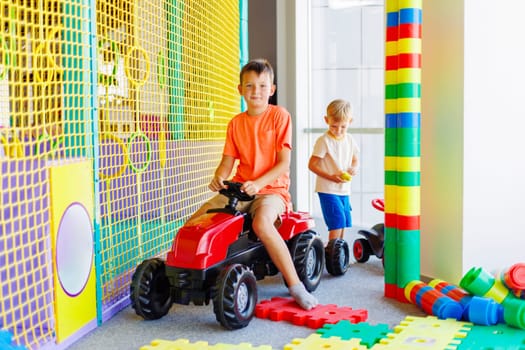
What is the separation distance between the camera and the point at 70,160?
7.88 feet

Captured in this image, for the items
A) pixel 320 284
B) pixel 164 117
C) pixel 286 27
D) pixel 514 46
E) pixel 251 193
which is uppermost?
pixel 286 27

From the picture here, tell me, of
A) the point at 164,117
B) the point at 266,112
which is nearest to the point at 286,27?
the point at 164,117

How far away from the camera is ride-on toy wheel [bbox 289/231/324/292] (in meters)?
2.97

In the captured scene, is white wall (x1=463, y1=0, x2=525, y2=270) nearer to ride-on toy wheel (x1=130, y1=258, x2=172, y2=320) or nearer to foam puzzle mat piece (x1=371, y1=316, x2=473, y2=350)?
foam puzzle mat piece (x1=371, y1=316, x2=473, y2=350)

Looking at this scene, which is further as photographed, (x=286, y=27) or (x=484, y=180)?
(x=286, y=27)

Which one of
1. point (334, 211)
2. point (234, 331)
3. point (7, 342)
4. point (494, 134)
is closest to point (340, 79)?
point (334, 211)

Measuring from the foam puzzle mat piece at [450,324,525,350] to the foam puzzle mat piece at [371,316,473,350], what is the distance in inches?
1.2

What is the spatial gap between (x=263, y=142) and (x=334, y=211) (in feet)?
3.15

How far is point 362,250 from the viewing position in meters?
3.62

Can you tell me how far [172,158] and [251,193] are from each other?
894mm

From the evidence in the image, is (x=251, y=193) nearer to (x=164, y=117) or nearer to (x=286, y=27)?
(x=164, y=117)

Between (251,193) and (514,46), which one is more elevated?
(514,46)

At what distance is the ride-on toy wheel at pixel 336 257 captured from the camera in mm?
3316

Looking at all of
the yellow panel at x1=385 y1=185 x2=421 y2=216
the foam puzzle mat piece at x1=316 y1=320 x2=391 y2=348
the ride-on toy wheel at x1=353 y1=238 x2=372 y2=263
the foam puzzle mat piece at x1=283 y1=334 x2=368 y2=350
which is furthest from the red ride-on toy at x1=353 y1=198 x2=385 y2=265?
the foam puzzle mat piece at x1=283 y1=334 x2=368 y2=350
